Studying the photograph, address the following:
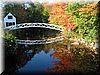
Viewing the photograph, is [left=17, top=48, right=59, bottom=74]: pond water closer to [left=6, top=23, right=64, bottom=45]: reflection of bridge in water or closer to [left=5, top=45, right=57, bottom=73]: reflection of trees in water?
[left=5, top=45, right=57, bottom=73]: reflection of trees in water

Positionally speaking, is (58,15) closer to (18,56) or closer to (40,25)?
(40,25)

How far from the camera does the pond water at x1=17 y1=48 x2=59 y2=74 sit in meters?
4.07

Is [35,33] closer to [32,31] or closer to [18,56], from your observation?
[32,31]

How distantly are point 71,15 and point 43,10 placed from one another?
0.39 meters

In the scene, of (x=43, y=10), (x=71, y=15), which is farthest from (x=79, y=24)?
(x=43, y=10)

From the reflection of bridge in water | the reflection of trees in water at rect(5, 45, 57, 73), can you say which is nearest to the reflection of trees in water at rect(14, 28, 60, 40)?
the reflection of bridge in water

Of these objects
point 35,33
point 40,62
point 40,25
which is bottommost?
point 40,62

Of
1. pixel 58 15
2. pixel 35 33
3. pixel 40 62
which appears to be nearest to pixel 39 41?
pixel 35 33

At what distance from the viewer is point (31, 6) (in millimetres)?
4117

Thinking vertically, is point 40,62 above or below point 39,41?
below

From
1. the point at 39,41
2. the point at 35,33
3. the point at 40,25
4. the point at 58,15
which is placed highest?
the point at 58,15

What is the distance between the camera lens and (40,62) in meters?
4.08

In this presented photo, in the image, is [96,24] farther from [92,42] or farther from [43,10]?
[43,10]

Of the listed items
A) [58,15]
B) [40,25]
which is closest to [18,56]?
[40,25]
